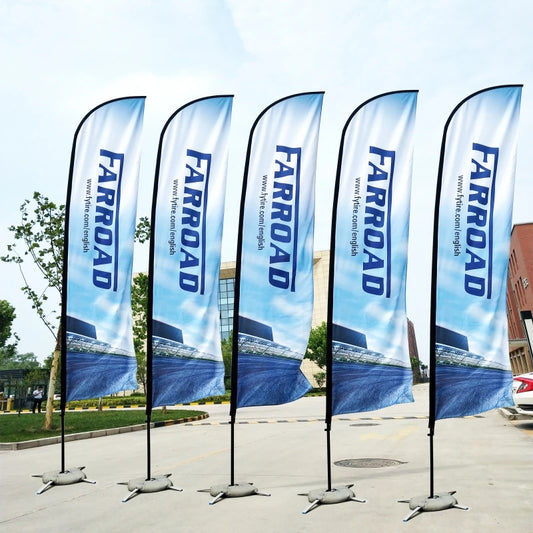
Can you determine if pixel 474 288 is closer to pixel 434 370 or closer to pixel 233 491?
pixel 434 370

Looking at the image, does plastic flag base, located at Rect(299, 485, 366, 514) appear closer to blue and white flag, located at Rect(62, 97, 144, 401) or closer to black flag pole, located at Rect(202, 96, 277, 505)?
black flag pole, located at Rect(202, 96, 277, 505)

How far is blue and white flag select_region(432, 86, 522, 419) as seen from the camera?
7.72 metres

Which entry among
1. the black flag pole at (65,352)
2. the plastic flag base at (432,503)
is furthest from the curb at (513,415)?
the black flag pole at (65,352)

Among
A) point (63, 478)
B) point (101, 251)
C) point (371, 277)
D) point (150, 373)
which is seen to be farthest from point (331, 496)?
point (101, 251)

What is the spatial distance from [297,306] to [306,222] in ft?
3.94

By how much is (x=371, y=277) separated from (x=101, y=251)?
4.13 m

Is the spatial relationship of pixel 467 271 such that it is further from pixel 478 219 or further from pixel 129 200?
pixel 129 200

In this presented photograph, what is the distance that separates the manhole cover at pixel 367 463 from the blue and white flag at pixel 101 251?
13.5 ft

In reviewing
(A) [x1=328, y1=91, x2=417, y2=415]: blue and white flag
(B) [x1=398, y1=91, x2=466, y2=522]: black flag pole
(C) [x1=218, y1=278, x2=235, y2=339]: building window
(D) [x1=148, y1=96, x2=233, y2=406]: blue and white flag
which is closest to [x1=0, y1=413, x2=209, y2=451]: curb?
(D) [x1=148, y1=96, x2=233, y2=406]: blue and white flag

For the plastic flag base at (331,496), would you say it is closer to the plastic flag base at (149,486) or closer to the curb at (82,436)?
the plastic flag base at (149,486)

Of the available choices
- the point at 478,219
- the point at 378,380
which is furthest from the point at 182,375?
the point at 478,219

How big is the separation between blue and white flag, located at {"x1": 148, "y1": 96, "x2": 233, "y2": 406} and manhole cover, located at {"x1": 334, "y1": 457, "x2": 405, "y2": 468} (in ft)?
10.4

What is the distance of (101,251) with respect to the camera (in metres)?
9.40

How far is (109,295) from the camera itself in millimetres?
9414
